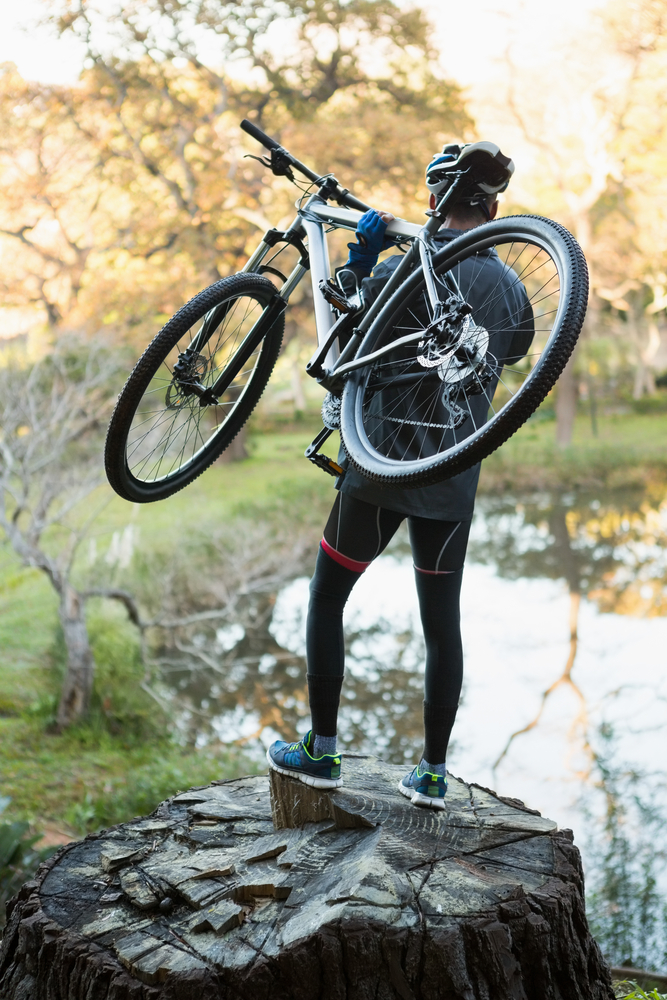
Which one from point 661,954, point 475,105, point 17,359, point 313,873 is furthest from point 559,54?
point 313,873

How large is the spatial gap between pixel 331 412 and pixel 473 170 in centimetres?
77

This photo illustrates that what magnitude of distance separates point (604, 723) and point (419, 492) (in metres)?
6.53

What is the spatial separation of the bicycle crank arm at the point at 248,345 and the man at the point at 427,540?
1.05 feet

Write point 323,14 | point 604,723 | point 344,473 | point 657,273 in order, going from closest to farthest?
1. point 344,473
2. point 604,723
3. point 323,14
4. point 657,273

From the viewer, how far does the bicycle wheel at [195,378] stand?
235 centimetres

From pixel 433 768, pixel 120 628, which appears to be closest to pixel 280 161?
pixel 433 768

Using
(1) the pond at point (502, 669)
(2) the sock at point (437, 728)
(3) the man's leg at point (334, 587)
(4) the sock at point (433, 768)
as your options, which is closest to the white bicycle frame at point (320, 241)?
(3) the man's leg at point (334, 587)

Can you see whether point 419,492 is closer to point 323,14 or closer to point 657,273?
point 323,14

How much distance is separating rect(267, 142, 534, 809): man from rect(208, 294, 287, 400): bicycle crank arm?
321mm

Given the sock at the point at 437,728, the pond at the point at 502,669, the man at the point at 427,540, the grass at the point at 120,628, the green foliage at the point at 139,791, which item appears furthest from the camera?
the pond at the point at 502,669

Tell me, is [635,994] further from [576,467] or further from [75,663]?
[576,467]

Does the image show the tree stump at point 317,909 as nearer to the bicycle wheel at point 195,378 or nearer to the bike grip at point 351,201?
the bicycle wheel at point 195,378

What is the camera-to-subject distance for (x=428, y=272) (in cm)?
216

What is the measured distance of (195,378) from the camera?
2652mm
